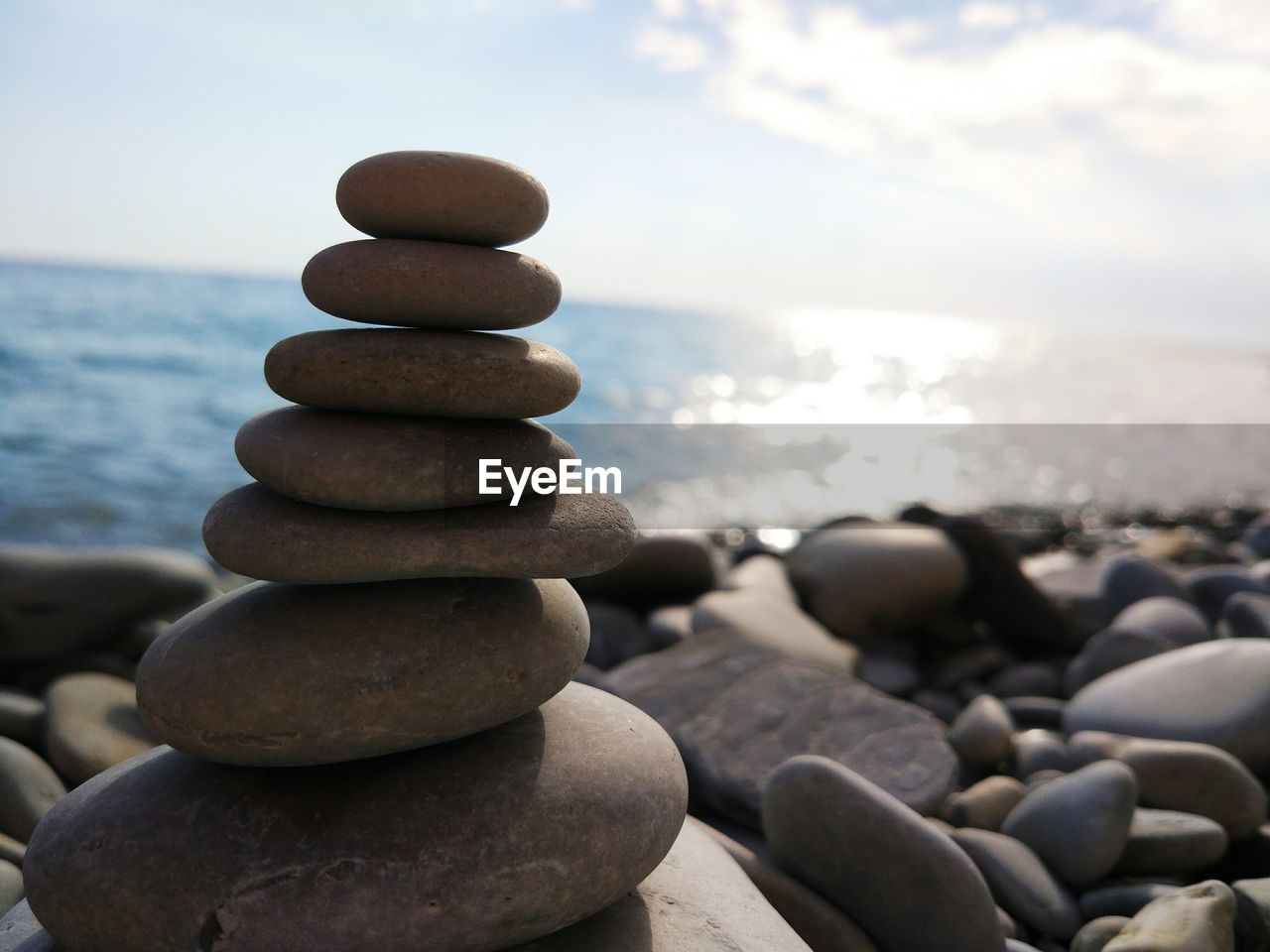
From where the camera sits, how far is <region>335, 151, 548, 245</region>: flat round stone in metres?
2.22

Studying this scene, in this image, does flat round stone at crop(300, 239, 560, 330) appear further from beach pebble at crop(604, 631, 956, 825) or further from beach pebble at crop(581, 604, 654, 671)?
beach pebble at crop(581, 604, 654, 671)

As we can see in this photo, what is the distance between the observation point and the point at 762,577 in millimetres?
6348

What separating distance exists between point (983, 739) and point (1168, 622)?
72.1 inches

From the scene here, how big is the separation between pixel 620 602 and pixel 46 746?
10.4 ft

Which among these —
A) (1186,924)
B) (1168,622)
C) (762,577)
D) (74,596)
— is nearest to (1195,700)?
(1168,622)

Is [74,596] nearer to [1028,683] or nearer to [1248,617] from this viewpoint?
[1028,683]

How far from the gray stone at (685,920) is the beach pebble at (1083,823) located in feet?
4.03

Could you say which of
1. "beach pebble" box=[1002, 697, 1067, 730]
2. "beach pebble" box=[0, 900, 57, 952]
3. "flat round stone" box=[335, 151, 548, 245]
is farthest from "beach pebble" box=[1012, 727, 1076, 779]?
"beach pebble" box=[0, 900, 57, 952]

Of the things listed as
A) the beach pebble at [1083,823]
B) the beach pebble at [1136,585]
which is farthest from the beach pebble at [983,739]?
the beach pebble at [1136,585]

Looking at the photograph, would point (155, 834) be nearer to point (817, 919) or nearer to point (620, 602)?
point (817, 919)

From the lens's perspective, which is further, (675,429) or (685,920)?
(675,429)

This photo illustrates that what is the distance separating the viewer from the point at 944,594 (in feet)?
19.2

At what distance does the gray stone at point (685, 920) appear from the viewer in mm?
2203

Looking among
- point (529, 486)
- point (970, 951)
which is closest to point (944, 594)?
point (970, 951)
